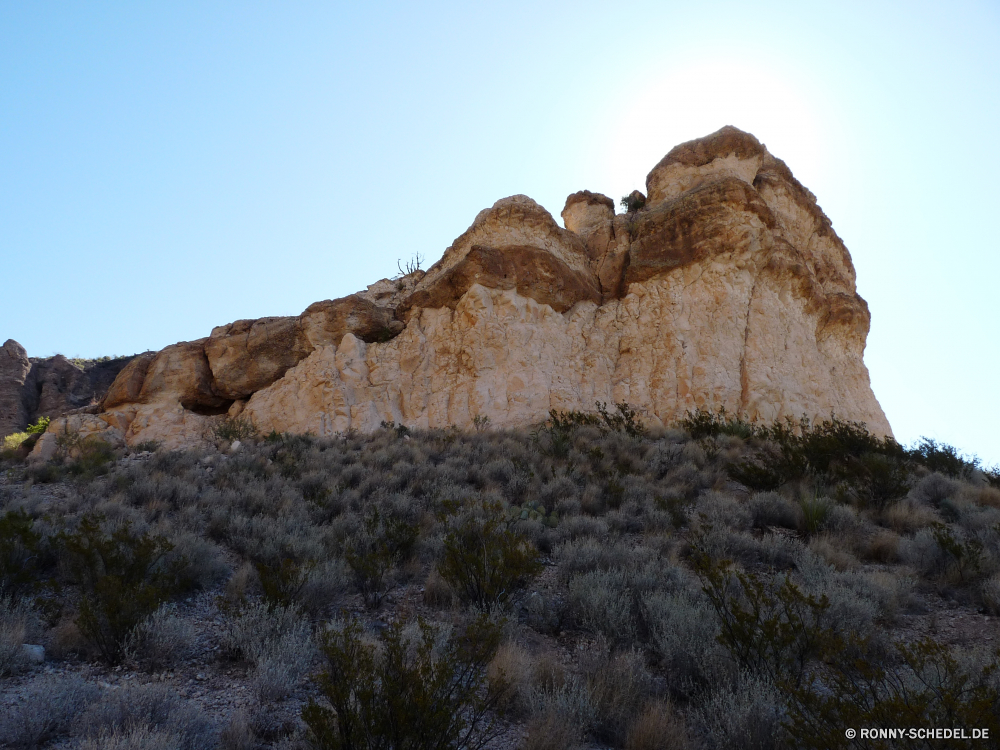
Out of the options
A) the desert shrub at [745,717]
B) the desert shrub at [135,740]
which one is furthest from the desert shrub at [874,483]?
the desert shrub at [135,740]

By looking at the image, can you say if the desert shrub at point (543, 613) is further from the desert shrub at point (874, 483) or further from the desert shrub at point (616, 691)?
the desert shrub at point (874, 483)

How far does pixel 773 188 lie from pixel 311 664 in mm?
21499

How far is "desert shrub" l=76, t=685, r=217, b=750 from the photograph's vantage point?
2674 millimetres

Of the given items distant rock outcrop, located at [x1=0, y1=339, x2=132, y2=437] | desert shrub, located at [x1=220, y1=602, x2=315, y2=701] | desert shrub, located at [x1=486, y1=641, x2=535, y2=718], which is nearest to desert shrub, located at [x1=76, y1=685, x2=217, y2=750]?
desert shrub, located at [x1=220, y1=602, x2=315, y2=701]

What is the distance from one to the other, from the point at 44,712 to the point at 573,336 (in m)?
→ 16.0

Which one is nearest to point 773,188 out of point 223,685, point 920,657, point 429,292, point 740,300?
point 740,300

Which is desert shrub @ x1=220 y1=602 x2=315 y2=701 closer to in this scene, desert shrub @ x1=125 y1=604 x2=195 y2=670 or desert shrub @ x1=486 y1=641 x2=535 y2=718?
desert shrub @ x1=125 y1=604 x2=195 y2=670

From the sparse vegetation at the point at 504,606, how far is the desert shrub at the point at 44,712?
0.01 meters

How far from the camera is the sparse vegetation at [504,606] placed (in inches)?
111

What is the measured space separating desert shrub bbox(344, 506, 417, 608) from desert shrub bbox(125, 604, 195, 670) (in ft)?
4.54

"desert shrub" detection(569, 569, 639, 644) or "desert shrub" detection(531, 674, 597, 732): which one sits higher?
"desert shrub" detection(569, 569, 639, 644)

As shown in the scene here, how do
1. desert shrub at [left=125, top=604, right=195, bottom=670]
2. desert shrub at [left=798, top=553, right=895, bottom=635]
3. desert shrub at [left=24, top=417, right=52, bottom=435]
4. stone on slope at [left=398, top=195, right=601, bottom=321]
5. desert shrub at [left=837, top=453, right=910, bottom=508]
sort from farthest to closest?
desert shrub at [left=24, top=417, right=52, bottom=435] < stone on slope at [left=398, top=195, right=601, bottom=321] < desert shrub at [left=837, top=453, right=910, bottom=508] < desert shrub at [left=798, top=553, right=895, bottom=635] < desert shrub at [left=125, top=604, right=195, bottom=670]

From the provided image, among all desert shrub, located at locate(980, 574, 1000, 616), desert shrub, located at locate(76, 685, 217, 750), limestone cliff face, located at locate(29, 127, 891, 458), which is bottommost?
desert shrub, located at locate(980, 574, 1000, 616)

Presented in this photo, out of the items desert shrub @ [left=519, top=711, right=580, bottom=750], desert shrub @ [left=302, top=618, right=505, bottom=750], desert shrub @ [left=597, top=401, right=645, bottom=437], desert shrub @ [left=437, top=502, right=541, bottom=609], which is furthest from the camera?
desert shrub @ [left=597, top=401, right=645, bottom=437]
